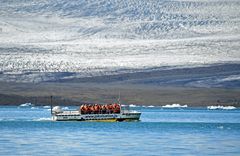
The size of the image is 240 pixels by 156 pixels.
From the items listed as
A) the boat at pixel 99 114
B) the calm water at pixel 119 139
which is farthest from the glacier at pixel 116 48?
the calm water at pixel 119 139

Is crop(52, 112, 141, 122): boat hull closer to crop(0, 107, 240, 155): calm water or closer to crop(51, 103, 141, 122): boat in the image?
crop(51, 103, 141, 122): boat

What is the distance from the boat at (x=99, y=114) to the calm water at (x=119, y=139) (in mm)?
4683

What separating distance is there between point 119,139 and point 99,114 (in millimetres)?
25834

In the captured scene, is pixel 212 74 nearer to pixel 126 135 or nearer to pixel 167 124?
pixel 167 124

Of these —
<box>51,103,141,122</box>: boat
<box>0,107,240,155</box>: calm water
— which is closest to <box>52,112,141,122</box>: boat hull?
<box>51,103,141,122</box>: boat

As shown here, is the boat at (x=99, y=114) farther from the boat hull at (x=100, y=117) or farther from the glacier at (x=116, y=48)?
the glacier at (x=116, y=48)

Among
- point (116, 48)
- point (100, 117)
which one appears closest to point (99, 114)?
point (100, 117)

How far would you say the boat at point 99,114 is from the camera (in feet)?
283

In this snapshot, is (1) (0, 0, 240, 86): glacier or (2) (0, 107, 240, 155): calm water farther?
(1) (0, 0, 240, 86): glacier

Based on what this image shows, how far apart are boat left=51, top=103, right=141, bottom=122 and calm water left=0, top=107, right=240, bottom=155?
4.68 meters

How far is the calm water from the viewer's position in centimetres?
5216

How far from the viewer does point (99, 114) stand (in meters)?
86.7

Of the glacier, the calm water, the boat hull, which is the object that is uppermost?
the glacier

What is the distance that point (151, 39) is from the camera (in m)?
188
